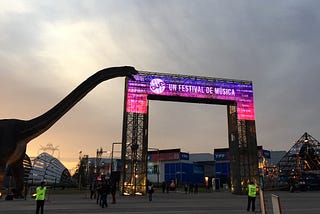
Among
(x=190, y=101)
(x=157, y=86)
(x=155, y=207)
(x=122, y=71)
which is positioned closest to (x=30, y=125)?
(x=122, y=71)

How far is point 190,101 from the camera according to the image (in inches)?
1558

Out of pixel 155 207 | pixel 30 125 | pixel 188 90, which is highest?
pixel 188 90

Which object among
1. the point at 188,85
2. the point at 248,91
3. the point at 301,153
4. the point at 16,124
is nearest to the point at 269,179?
the point at 301,153

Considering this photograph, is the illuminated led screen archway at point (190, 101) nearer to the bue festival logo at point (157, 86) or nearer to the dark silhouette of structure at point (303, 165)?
the bue festival logo at point (157, 86)

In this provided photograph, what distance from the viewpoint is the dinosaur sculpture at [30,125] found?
12.8 m

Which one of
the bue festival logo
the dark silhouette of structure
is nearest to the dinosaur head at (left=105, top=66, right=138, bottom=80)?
the bue festival logo

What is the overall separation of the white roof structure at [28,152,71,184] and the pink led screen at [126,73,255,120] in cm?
3994

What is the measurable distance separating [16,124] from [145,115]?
939 inches

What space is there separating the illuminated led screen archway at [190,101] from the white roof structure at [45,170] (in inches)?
1511

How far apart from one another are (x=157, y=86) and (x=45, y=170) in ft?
145

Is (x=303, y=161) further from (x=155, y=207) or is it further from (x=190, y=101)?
(x=155, y=207)

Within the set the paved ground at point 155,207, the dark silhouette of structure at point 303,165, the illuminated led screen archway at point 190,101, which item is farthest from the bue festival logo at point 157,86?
the dark silhouette of structure at point 303,165

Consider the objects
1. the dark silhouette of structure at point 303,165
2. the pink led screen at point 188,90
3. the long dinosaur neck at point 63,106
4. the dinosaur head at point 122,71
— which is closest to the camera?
the long dinosaur neck at point 63,106

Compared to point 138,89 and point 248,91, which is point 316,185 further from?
point 138,89
